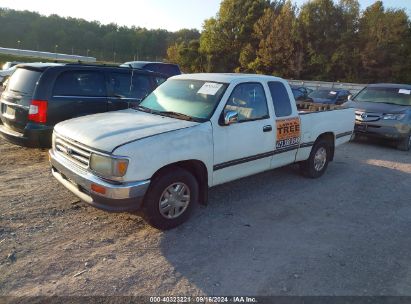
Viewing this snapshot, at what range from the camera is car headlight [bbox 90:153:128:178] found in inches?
144

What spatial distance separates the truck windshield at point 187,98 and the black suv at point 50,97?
5.46 feet

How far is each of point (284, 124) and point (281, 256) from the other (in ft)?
7.46

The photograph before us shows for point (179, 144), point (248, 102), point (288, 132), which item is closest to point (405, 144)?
point (288, 132)

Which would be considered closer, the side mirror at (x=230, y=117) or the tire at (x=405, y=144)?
the side mirror at (x=230, y=117)

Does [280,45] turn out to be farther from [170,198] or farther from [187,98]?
[170,198]

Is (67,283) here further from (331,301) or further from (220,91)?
(220,91)

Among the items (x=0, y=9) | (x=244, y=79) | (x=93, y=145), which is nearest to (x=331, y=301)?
(x=93, y=145)

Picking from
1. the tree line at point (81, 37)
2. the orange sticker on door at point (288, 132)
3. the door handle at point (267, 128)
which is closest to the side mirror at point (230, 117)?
the door handle at point (267, 128)

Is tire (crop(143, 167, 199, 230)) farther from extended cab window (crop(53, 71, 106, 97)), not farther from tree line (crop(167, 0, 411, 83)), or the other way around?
tree line (crop(167, 0, 411, 83))

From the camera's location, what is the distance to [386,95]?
10.5 m

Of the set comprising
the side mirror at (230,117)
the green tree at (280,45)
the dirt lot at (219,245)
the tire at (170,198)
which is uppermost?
the green tree at (280,45)

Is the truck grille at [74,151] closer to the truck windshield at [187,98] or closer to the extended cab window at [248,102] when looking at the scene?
the truck windshield at [187,98]

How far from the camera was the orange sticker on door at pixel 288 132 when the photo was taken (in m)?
5.46

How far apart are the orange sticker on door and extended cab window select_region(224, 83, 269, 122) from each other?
1.21 ft
